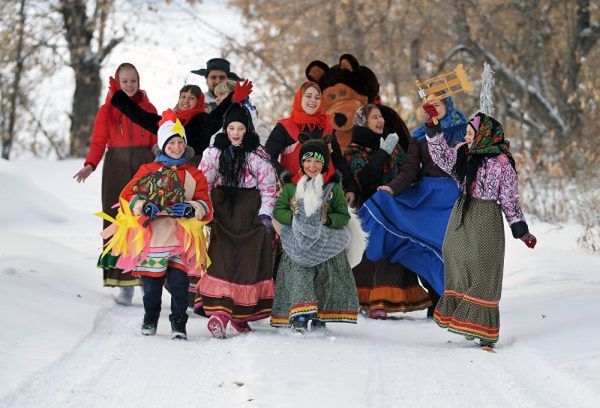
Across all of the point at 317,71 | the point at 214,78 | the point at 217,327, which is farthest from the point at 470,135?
the point at 214,78

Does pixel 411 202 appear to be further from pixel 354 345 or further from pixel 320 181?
pixel 354 345

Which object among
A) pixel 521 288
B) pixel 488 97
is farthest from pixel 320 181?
pixel 521 288

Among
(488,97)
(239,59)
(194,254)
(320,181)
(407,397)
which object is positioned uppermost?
(239,59)

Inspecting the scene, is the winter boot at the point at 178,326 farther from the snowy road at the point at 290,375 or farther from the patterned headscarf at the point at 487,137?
the patterned headscarf at the point at 487,137

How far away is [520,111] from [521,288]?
965 cm

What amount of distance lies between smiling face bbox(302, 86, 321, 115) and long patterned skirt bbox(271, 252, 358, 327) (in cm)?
119

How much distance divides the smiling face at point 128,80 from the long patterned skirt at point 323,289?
218 centimetres

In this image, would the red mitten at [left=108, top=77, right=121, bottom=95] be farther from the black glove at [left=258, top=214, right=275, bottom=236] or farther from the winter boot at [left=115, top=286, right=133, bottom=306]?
the black glove at [left=258, top=214, right=275, bottom=236]

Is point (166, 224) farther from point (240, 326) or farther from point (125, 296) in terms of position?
point (125, 296)

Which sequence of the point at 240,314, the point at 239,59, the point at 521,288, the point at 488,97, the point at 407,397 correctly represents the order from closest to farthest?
the point at 407,397, the point at 240,314, the point at 488,97, the point at 521,288, the point at 239,59

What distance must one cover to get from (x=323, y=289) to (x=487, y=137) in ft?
4.98

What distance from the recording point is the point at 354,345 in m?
6.82

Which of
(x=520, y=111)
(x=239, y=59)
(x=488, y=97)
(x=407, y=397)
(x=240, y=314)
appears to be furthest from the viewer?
(x=239, y=59)

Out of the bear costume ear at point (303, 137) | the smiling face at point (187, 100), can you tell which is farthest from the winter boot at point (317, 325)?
the smiling face at point (187, 100)
